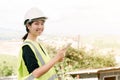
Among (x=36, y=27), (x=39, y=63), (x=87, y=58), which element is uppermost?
(x=36, y=27)

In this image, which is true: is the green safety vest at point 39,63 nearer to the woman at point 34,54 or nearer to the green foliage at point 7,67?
the woman at point 34,54

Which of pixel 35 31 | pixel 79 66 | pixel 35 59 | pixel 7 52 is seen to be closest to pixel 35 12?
pixel 35 31

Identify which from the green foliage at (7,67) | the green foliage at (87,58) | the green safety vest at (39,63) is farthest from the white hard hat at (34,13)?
the green foliage at (87,58)

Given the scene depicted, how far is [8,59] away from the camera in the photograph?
536 inches

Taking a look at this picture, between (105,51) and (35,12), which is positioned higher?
(35,12)

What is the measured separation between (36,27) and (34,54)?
5.4 inches

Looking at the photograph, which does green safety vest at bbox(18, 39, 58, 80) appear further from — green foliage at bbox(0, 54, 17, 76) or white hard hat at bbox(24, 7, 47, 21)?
green foliage at bbox(0, 54, 17, 76)

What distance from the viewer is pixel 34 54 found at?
1885 mm

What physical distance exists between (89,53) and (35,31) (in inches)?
486

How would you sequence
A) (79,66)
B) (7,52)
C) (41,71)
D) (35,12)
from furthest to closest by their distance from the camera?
(7,52), (79,66), (35,12), (41,71)

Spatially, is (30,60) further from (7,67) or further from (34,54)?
(7,67)

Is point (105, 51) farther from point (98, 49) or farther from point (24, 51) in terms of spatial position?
point (24, 51)

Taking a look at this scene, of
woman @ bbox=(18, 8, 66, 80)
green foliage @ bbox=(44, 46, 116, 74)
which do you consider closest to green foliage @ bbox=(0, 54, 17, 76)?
green foliage @ bbox=(44, 46, 116, 74)

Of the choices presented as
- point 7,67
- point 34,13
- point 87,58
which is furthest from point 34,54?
point 87,58
